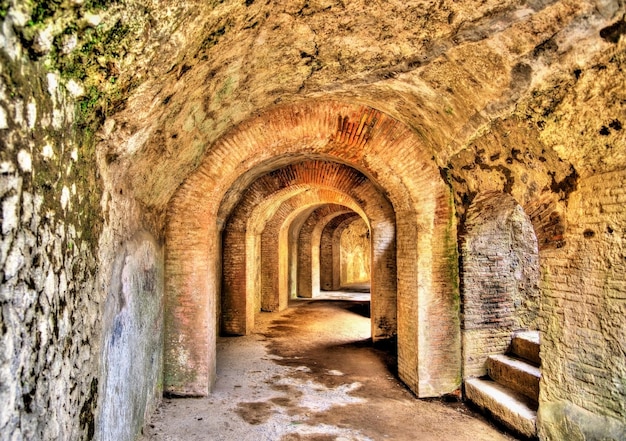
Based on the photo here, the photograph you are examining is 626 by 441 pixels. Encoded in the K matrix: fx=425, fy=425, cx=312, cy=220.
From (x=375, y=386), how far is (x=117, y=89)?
201 inches

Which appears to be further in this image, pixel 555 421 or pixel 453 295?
pixel 453 295

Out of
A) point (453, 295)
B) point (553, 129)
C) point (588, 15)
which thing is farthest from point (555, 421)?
point (588, 15)

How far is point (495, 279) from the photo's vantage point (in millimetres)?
5562

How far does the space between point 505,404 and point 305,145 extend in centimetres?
385

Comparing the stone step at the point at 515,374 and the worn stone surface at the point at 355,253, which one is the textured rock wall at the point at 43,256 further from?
the worn stone surface at the point at 355,253

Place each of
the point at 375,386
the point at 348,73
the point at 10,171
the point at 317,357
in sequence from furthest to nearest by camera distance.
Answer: the point at 317,357 → the point at 375,386 → the point at 348,73 → the point at 10,171

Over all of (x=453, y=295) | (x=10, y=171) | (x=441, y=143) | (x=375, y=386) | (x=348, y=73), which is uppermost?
(x=348, y=73)

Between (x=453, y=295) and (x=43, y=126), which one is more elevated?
(x=43, y=126)

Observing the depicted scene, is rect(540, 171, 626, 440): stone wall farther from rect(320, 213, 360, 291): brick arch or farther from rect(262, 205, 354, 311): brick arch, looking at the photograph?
rect(320, 213, 360, 291): brick arch

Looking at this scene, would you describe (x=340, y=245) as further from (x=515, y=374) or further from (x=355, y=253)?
(x=515, y=374)

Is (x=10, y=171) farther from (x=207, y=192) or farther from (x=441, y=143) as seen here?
(x=441, y=143)

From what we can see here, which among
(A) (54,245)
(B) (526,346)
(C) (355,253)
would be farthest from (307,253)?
(A) (54,245)

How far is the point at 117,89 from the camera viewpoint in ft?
8.91

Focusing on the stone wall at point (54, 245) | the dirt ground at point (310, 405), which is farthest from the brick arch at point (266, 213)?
the stone wall at point (54, 245)
